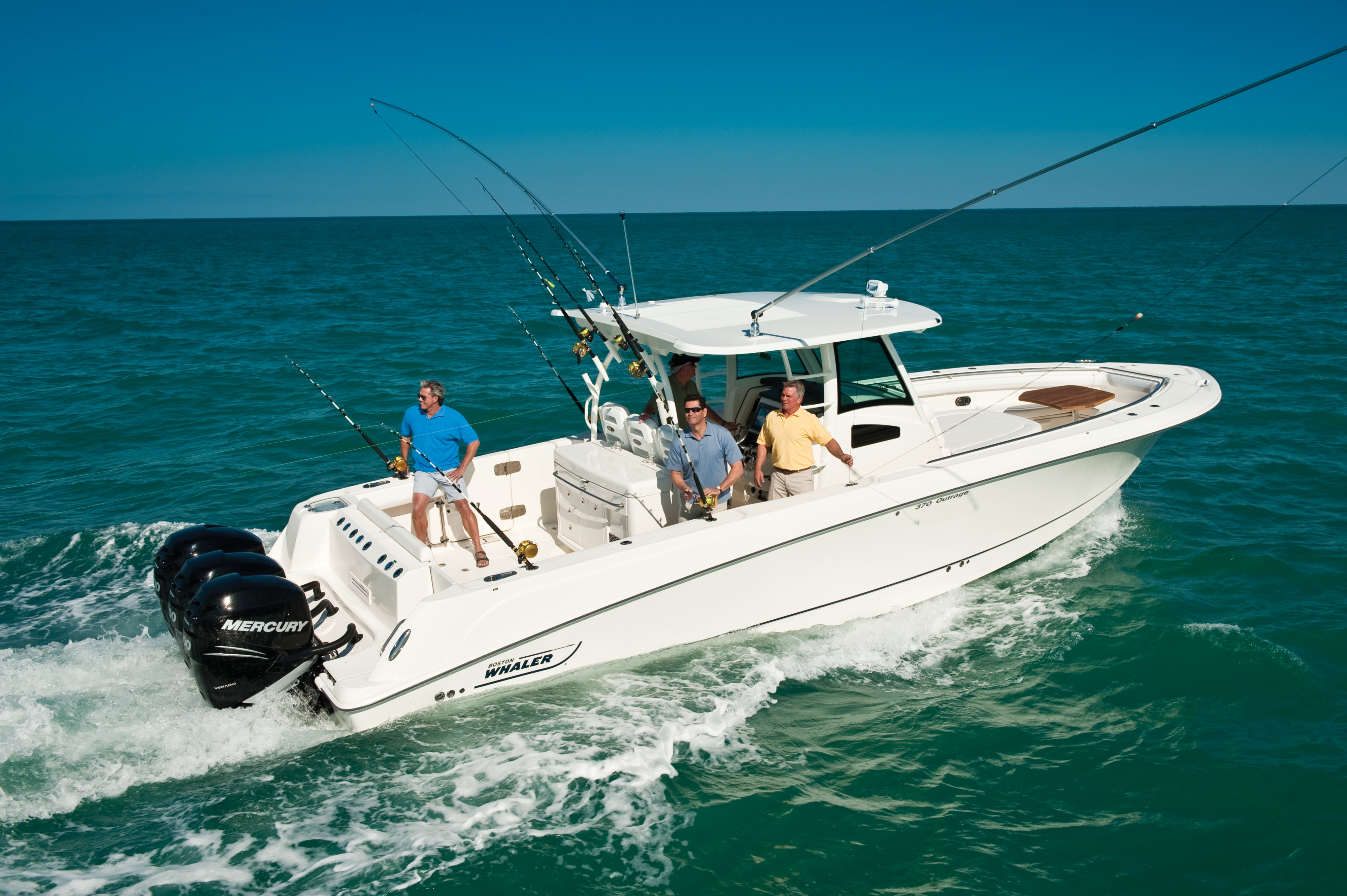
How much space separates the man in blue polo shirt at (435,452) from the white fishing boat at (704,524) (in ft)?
1.05

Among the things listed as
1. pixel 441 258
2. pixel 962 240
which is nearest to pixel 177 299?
pixel 441 258

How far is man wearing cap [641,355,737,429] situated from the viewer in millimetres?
6410

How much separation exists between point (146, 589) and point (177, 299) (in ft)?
88.1

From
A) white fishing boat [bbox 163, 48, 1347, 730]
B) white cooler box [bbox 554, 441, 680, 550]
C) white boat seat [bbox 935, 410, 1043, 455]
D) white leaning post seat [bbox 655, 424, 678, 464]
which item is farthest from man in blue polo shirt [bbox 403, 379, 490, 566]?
white boat seat [bbox 935, 410, 1043, 455]

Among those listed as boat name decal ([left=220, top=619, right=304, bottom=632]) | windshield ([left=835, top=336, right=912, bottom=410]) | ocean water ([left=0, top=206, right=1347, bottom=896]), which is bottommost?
ocean water ([left=0, top=206, right=1347, bottom=896])

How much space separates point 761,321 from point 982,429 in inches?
98.4

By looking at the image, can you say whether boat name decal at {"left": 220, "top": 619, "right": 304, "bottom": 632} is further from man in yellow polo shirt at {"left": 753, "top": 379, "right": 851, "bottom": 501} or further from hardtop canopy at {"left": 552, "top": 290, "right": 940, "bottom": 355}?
man in yellow polo shirt at {"left": 753, "top": 379, "right": 851, "bottom": 501}

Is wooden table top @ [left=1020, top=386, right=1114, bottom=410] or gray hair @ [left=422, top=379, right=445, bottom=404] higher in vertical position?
gray hair @ [left=422, top=379, right=445, bottom=404]

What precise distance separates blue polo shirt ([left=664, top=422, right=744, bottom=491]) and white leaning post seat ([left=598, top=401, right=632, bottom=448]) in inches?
31.4

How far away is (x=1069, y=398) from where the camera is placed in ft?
27.8

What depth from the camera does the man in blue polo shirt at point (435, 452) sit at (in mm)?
6340

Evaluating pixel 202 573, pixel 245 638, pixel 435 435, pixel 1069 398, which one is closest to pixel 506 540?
pixel 435 435

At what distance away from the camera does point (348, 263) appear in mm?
51312

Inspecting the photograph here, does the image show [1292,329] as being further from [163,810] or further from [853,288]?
[163,810]
